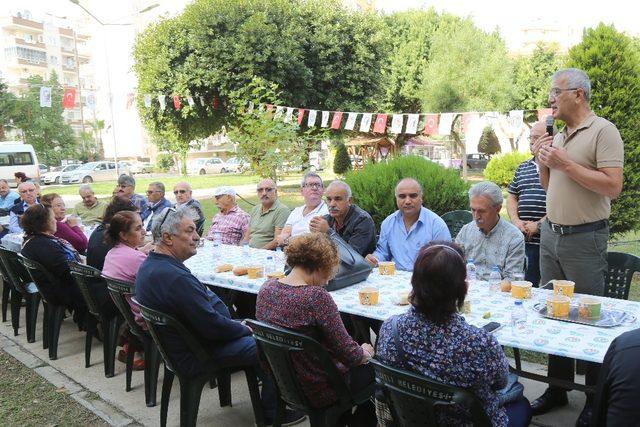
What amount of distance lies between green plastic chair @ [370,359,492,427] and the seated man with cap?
4209 millimetres

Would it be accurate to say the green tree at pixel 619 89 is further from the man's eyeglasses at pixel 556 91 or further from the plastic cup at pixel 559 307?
the plastic cup at pixel 559 307

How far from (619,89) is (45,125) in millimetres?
40147

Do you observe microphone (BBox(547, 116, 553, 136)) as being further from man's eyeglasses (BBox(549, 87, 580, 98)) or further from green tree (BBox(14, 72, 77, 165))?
green tree (BBox(14, 72, 77, 165))

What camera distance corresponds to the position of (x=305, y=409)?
2.54 m

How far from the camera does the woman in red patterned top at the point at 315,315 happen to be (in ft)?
7.96

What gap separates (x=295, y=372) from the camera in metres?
2.44

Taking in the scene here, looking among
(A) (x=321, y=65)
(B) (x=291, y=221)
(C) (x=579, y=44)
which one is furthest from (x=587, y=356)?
(A) (x=321, y=65)

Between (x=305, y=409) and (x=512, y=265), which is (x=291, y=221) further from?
(x=305, y=409)

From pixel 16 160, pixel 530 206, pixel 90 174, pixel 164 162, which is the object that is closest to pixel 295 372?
pixel 530 206

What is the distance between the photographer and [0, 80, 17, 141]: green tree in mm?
31328

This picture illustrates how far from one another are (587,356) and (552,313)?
1.66 ft

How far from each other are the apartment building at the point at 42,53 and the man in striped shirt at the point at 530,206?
5533 cm

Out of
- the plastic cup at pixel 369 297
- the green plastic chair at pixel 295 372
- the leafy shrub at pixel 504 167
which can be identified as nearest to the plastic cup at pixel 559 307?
the plastic cup at pixel 369 297

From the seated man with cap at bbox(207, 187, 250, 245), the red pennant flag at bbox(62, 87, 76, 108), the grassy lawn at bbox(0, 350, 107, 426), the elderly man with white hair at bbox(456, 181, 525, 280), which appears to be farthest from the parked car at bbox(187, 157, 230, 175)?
the elderly man with white hair at bbox(456, 181, 525, 280)
